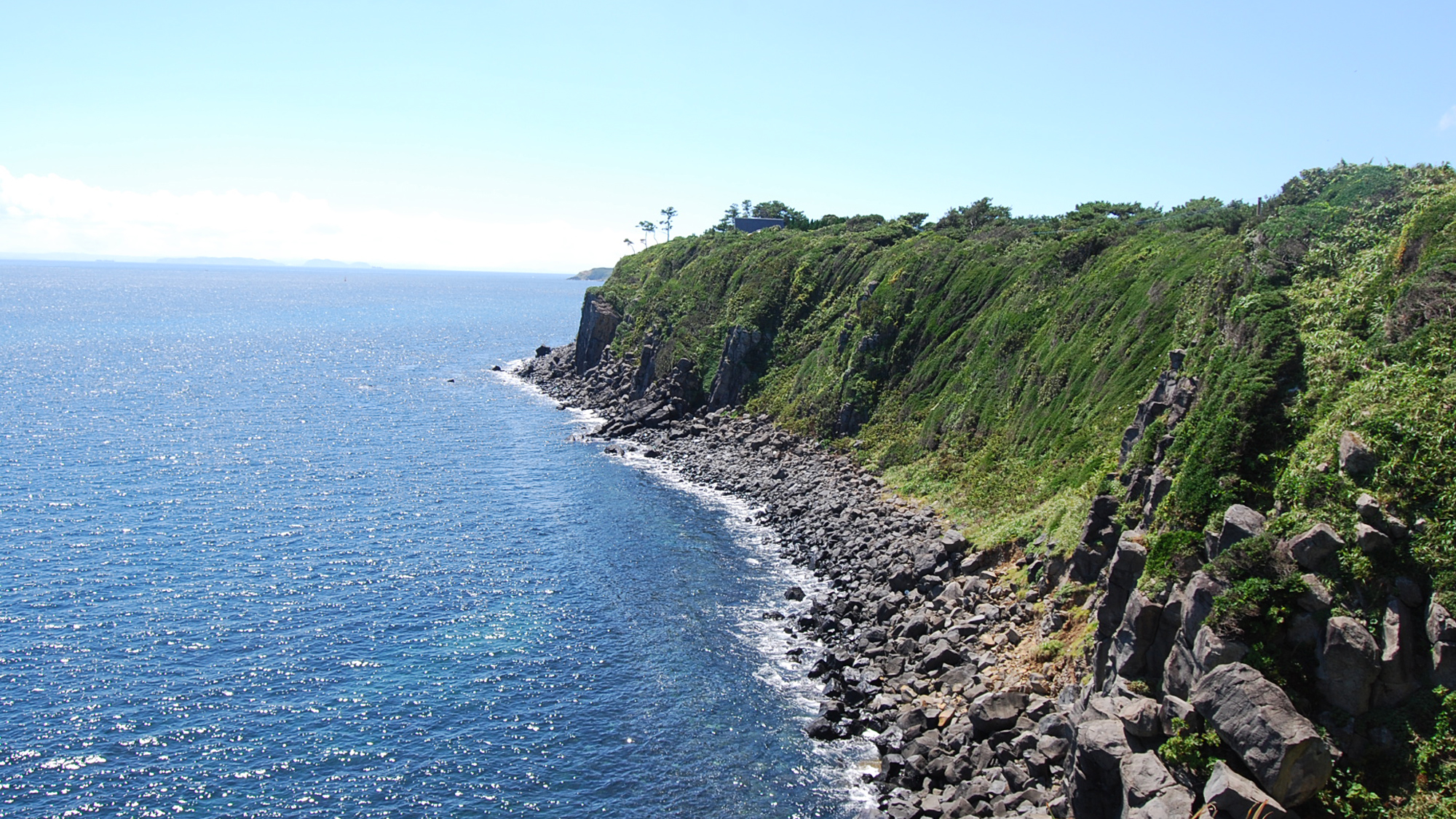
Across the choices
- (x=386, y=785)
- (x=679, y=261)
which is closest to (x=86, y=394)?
(x=679, y=261)

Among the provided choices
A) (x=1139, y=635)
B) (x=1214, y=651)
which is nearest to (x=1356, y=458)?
(x=1214, y=651)

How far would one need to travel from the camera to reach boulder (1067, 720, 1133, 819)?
2631 centimetres

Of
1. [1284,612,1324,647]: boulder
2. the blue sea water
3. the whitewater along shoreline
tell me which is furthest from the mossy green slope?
the blue sea water

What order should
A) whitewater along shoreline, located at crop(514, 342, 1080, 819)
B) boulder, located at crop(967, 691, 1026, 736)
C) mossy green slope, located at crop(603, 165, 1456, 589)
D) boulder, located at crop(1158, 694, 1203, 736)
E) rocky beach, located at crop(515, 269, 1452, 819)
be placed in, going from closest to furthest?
1. rocky beach, located at crop(515, 269, 1452, 819)
2. boulder, located at crop(1158, 694, 1203, 736)
3. mossy green slope, located at crop(603, 165, 1456, 589)
4. whitewater along shoreline, located at crop(514, 342, 1080, 819)
5. boulder, located at crop(967, 691, 1026, 736)

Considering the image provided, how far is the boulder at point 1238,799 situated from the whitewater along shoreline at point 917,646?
6087 mm

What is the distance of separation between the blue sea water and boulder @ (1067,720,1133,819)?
8991 millimetres

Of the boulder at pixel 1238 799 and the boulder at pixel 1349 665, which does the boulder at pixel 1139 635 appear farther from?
the boulder at pixel 1238 799

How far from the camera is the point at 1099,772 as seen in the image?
26828 millimetres

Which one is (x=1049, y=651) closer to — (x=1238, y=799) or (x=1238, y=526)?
(x=1238, y=526)

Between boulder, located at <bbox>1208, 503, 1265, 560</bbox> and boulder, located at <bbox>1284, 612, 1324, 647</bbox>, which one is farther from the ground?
boulder, located at <bbox>1208, 503, 1265, 560</bbox>

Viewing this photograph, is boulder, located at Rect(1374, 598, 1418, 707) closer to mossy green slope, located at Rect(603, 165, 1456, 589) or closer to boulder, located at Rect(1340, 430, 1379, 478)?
mossy green slope, located at Rect(603, 165, 1456, 589)

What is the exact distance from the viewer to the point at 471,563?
56.1 m

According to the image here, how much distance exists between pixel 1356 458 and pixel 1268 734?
29.1 ft

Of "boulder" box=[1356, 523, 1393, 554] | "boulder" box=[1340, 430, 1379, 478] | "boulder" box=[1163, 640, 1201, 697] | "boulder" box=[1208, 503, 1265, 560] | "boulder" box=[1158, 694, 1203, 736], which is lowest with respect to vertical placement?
"boulder" box=[1158, 694, 1203, 736]
